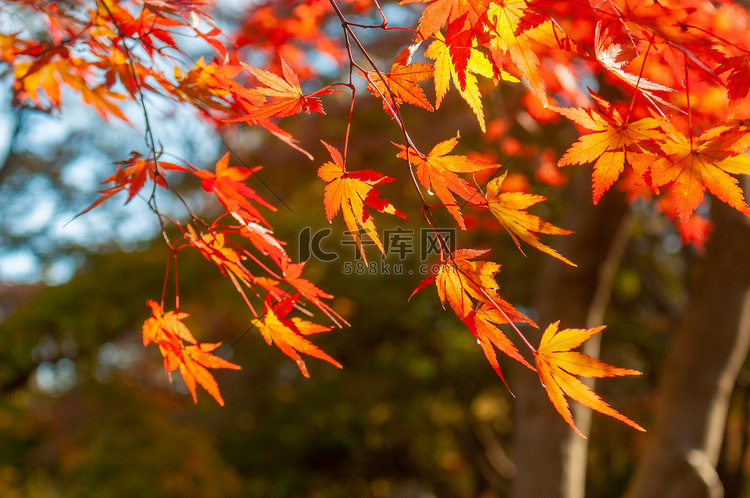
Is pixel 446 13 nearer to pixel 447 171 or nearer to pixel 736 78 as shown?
pixel 447 171

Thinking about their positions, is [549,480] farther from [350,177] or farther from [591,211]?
[350,177]

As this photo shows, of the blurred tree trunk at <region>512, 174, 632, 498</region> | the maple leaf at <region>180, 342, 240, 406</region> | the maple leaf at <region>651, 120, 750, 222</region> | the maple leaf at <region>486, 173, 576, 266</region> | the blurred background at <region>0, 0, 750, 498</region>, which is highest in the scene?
the maple leaf at <region>651, 120, 750, 222</region>

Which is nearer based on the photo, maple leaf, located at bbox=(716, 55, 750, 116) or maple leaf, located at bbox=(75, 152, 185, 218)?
maple leaf, located at bbox=(716, 55, 750, 116)

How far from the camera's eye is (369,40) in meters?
3.92

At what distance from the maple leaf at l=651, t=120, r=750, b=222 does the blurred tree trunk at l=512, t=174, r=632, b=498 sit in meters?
1.39

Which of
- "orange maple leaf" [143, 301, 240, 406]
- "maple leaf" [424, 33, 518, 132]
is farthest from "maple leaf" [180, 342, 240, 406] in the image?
"maple leaf" [424, 33, 518, 132]

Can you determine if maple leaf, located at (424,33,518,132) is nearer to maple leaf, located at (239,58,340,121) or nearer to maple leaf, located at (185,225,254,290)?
maple leaf, located at (239,58,340,121)

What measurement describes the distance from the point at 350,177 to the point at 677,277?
4764 millimetres

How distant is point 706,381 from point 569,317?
49 centimetres

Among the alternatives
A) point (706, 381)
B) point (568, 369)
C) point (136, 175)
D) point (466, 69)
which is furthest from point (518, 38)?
point (706, 381)

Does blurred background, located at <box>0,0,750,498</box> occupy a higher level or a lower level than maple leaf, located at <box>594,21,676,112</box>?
lower

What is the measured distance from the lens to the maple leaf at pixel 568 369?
57cm

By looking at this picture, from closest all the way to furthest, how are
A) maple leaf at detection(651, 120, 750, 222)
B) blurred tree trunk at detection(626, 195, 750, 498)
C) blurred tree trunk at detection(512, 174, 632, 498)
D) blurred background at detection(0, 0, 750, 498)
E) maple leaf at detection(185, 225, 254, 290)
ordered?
maple leaf at detection(651, 120, 750, 222) < maple leaf at detection(185, 225, 254, 290) < blurred tree trunk at detection(626, 195, 750, 498) < blurred tree trunk at detection(512, 174, 632, 498) < blurred background at detection(0, 0, 750, 498)

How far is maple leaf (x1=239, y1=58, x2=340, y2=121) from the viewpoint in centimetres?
63
